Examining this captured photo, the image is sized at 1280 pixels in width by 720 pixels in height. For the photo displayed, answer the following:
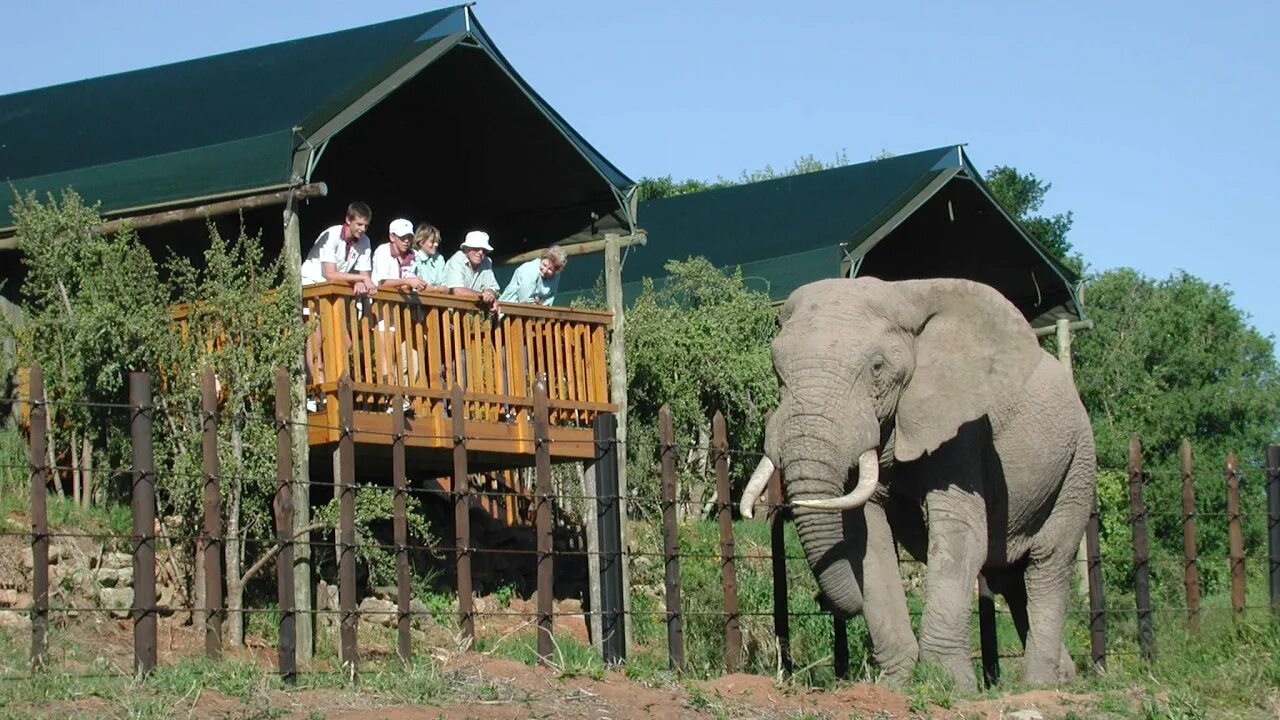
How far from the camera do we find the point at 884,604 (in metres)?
12.9

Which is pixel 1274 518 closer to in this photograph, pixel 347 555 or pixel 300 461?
pixel 300 461

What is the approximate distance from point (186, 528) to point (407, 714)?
249 inches

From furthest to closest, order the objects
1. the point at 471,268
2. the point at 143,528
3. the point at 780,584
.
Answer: the point at 471,268 < the point at 780,584 < the point at 143,528

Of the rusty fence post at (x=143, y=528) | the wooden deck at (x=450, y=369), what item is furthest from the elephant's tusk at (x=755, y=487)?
the rusty fence post at (x=143, y=528)

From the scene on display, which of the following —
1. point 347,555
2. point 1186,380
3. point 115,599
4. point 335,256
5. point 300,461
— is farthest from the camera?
point 1186,380

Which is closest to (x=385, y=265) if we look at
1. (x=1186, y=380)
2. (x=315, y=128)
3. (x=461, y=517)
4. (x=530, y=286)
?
(x=315, y=128)

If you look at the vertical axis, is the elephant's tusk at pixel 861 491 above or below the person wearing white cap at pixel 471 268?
below

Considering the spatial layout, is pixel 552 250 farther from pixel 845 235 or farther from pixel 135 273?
pixel 845 235

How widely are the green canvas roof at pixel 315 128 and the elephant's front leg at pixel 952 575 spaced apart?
20.0ft

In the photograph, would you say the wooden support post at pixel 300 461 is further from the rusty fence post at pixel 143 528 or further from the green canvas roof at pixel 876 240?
the green canvas roof at pixel 876 240

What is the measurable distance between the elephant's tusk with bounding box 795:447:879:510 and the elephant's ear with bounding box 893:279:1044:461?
0.53m

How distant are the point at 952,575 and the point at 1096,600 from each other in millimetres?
3527

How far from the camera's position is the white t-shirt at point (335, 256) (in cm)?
1636

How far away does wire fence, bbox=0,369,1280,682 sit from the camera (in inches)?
454
